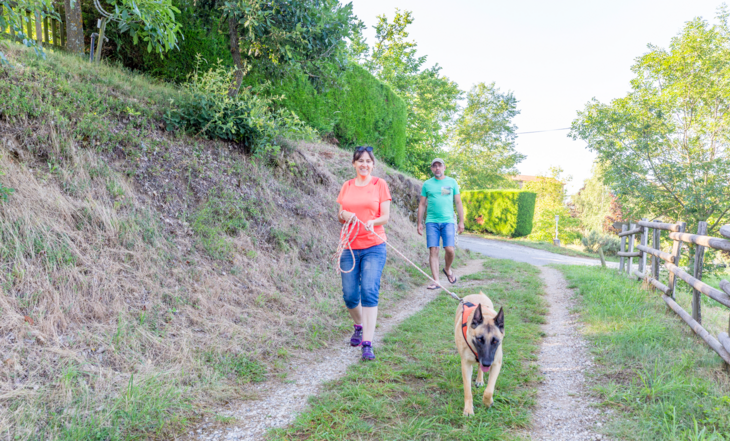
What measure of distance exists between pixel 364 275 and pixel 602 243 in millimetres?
20313

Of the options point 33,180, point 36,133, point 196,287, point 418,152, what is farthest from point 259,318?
point 418,152

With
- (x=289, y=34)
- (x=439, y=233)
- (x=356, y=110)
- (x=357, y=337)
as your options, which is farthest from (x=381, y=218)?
(x=356, y=110)

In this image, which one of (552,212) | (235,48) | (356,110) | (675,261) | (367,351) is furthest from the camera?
(552,212)

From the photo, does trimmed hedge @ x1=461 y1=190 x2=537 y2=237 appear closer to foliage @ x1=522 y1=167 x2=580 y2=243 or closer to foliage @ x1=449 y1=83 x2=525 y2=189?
foliage @ x1=522 y1=167 x2=580 y2=243

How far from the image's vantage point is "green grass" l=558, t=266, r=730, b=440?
7.95 ft

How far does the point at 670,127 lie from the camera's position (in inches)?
443

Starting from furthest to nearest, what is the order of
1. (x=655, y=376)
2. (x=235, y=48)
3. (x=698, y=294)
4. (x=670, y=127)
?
(x=670, y=127), (x=235, y=48), (x=698, y=294), (x=655, y=376)

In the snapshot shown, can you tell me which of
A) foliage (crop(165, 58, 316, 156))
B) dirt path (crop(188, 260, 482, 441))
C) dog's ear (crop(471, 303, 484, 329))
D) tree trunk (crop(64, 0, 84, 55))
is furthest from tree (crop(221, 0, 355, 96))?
dog's ear (crop(471, 303, 484, 329))

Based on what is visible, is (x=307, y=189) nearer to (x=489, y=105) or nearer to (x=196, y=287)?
(x=196, y=287)

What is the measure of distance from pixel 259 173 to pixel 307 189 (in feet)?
4.58

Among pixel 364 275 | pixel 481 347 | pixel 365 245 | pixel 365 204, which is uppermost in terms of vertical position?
pixel 365 204

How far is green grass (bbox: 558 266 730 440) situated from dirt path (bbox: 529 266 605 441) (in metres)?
0.12

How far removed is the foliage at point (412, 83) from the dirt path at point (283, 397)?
657 inches

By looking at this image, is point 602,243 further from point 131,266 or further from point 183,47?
point 131,266
